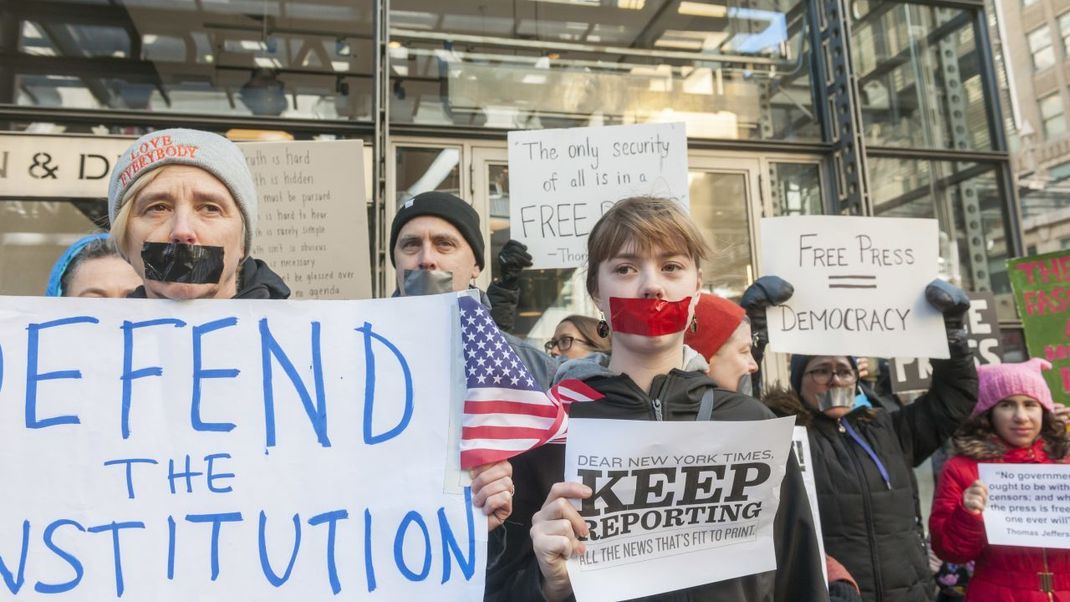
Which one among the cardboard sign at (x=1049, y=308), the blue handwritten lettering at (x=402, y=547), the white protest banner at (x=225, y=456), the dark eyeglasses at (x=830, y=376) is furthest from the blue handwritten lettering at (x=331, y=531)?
the cardboard sign at (x=1049, y=308)

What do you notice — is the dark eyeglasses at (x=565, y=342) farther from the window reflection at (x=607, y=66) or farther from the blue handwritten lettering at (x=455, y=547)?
the window reflection at (x=607, y=66)

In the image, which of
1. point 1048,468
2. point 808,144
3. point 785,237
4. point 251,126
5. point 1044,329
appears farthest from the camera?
point 808,144

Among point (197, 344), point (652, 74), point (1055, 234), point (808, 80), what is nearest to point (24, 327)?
point (197, 344)

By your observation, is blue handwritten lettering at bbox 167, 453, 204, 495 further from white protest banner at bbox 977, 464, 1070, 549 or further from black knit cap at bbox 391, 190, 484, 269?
white protest banner at bbox 977, 464, 1070, 549

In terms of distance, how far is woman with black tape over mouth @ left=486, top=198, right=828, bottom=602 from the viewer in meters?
1.53

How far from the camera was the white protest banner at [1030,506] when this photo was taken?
275 cm

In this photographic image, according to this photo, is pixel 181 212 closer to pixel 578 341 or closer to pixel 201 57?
→ pixel 578 341

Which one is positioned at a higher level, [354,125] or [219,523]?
[354,125]

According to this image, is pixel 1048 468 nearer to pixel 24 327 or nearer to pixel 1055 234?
pixel 24 327

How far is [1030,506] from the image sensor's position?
9.13 ft

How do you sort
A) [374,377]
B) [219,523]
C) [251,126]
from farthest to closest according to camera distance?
[251,126], [374,377], [219,523]

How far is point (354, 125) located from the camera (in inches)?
199

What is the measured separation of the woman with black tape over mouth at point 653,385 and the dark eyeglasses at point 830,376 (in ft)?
4.75

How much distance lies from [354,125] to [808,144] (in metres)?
3.31
